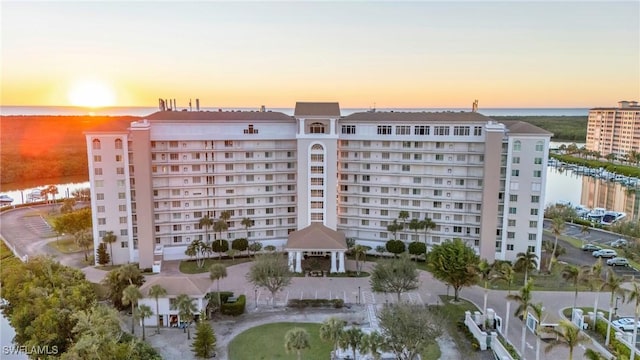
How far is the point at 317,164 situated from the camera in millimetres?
48250

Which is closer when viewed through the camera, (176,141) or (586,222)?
(176,141)

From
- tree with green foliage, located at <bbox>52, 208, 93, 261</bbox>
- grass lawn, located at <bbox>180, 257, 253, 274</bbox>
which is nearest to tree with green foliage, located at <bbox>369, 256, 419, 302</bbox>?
grass lawn, located at <bbox>180, 257, 253, 274</bbox>

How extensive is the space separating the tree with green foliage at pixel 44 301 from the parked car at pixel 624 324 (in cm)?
3782

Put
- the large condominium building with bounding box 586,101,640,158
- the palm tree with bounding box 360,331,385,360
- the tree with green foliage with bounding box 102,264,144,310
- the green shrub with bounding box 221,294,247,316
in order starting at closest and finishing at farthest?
the palm tree with bounding box 360,331,385,360
the tree with green foliage with bounding box 102,264,144,310
the green shrub with bounding box 221,294,247,316
the large condominium building with bounding box 586,101,640,158

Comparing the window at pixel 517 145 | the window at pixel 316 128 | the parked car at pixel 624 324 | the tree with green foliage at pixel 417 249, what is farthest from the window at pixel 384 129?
the parked car at pixel 624 324

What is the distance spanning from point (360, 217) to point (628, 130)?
401 feet

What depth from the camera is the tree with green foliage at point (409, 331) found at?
2377 cm

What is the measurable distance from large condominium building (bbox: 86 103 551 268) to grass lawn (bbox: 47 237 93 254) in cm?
763

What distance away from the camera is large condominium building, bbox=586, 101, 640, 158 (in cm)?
12556

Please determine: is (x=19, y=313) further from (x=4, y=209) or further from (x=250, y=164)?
(x=4, y=209)

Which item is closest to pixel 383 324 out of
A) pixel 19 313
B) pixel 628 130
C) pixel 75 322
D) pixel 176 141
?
pixel 75 322

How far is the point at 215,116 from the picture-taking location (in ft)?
163

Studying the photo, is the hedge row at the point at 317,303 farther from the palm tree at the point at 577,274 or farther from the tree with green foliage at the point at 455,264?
the palm tree at the point at 577,274

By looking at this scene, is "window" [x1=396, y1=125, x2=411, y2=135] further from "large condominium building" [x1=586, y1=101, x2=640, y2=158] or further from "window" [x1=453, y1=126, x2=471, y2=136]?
"large condominium building" [x1=586, y1=101, x2=640, y2=158]
